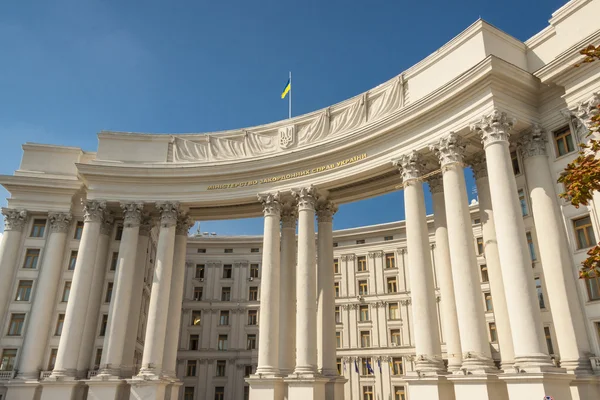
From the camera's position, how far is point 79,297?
124ft

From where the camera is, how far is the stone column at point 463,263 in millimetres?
25562

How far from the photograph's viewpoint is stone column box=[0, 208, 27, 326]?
1615 inches

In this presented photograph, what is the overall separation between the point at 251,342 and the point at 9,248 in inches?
1429

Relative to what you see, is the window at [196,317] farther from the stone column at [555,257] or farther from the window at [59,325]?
the stone column at [555,257]

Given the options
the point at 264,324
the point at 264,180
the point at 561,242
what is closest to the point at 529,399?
the point at 561,242

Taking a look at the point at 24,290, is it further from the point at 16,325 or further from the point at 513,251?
the point at 513,251

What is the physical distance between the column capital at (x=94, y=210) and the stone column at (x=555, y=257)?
32074 millimetres

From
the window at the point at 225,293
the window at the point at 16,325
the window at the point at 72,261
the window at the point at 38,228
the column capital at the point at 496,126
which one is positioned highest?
the column capital at the point at 496,126

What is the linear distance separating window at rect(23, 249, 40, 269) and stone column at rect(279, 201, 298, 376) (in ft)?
71.8

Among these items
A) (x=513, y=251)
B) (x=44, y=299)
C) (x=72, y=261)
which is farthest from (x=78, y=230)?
(x=513, y=251)

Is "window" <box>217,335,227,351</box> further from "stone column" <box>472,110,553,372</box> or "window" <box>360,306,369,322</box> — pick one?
"stone column" <box>472,110,553,372</box>

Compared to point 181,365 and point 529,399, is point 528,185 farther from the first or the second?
point 181,365

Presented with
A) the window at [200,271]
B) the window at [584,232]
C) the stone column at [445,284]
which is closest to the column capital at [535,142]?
the window at [584,232]

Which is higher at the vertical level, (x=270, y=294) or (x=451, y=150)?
(x=451, y=150)
